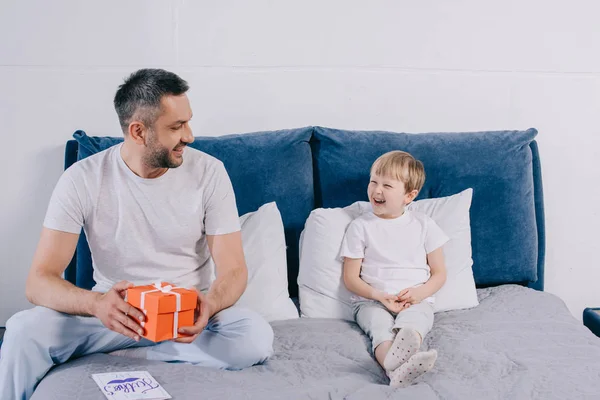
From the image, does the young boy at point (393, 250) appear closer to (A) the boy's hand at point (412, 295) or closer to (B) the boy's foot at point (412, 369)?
(A) the boy's hand at point (412, 295)

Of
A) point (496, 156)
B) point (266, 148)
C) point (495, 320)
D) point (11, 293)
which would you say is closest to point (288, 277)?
point (266, 148)

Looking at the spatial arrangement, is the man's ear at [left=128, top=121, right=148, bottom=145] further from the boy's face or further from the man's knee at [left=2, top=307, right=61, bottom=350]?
the boy's face

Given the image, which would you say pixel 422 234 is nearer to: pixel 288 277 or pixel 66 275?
pixel 288 277

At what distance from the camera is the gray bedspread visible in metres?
1.63

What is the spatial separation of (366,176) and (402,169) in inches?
9.2

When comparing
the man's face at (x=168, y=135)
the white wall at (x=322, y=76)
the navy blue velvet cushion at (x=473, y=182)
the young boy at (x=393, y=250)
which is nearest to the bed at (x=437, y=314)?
the navy blue velvet cushion at (x=473, y=182)

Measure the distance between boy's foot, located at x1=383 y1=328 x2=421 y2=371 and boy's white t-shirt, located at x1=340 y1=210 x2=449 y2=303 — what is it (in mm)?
369

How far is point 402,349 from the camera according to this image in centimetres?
178

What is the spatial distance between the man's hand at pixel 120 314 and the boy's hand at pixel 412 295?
2.83 feet

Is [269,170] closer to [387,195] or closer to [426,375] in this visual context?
[387,195]

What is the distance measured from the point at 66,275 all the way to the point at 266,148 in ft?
2.67

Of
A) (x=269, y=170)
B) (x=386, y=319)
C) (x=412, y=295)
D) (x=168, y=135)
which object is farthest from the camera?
(x=269, y=170)

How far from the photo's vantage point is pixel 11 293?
2.62 metres

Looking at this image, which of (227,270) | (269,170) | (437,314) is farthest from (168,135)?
(437,314)
